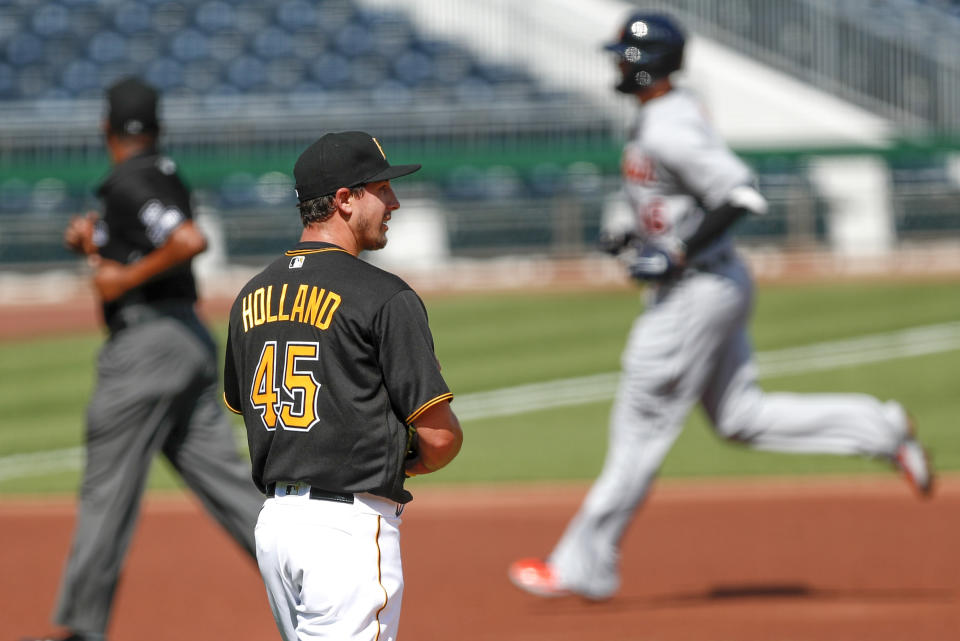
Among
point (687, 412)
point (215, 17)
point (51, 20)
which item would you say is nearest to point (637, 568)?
point (687, 412)

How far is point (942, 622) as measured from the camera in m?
5.27

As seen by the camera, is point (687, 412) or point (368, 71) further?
point (368, 71)

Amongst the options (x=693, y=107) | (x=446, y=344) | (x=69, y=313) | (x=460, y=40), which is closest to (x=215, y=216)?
(x=69, y=313)

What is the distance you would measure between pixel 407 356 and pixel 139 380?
222cm

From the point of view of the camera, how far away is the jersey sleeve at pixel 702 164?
17.7 ft

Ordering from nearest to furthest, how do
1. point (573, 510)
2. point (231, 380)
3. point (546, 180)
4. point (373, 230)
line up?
point (373, 230) < point (231, 380) < point (573, 510) < point (546, 180)

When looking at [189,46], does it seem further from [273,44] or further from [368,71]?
[368,71]

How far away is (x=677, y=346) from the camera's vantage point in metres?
5.46

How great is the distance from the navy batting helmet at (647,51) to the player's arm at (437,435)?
2.69 meters

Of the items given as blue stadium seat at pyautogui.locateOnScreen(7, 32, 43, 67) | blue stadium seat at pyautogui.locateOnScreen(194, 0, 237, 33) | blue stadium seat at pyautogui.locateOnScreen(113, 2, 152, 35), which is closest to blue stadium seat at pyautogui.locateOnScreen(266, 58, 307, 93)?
blue stadium seat at pyautogui.locateOnScreen(194, 0, 237, 33)

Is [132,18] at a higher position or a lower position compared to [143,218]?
lower

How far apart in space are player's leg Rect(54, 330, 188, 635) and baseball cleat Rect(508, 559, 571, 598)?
1.52 metres

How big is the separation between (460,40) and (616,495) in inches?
Answer: 742

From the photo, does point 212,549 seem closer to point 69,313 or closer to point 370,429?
point 370,429
